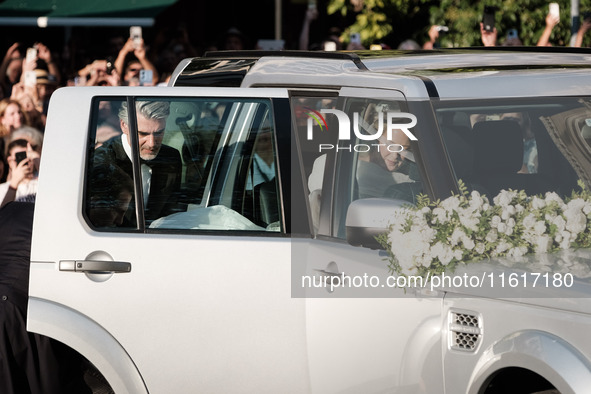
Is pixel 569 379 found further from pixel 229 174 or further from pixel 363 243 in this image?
pixel 229 174

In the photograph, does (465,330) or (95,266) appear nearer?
(465,330)

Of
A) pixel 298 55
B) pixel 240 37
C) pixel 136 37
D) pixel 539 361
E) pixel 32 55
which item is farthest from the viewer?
pixel 240 37

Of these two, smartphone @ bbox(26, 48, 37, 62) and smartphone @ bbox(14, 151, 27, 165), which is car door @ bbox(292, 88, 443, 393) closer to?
smartphone @ bbox(14, 151, 27, 165)

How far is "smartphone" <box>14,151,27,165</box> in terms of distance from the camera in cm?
745

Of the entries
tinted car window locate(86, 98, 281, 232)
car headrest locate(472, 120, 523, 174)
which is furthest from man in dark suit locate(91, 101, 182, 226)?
car headrest locate(472, 120, 523, 174)

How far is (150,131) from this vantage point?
4.47 m

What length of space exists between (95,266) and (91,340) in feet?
0.93

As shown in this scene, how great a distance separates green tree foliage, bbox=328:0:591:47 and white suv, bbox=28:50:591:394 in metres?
9.43

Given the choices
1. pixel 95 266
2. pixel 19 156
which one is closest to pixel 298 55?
pixel 95 266

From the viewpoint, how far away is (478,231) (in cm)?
374

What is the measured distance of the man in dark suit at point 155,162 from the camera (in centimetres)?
446

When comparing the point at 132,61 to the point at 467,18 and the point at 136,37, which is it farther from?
the point at 467,18

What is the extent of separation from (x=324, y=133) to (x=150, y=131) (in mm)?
671

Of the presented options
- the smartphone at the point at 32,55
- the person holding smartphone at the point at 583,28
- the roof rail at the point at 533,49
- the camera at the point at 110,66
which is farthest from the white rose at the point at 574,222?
the smartphone at the point at 32,55
